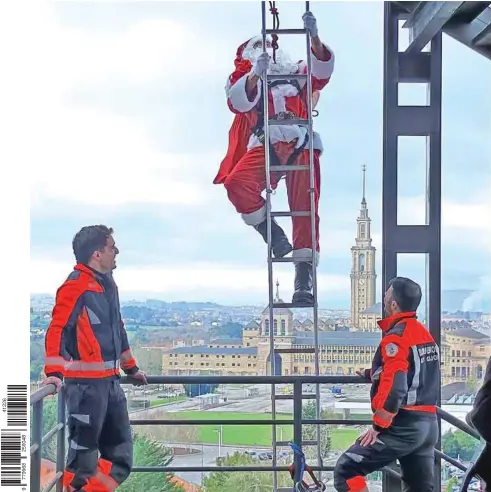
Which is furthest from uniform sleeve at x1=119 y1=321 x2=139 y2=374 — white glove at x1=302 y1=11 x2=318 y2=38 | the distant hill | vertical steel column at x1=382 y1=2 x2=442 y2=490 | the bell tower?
white glove at x1=302 y1=11 x2=318 y2=38

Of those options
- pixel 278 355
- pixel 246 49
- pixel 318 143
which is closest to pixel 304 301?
pixel 278 355

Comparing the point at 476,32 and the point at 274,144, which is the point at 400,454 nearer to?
the point at 274,144

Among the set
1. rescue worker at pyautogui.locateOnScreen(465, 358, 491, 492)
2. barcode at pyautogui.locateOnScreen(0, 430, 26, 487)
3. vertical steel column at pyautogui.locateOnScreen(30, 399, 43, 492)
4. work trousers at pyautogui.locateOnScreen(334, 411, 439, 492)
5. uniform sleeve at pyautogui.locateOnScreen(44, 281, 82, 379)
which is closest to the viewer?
rescue worker at pyautogui.locateOnScreen(465, 358, 491, 492)

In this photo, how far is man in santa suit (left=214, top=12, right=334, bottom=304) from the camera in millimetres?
A: 1995

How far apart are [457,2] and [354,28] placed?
239 millimetres

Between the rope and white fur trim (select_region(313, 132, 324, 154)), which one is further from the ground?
the rope

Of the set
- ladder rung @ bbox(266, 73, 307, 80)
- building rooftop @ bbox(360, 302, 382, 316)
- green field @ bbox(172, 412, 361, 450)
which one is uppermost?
ladder rung @ bbox(266, 73, 307, 80)

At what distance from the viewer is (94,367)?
200 centimetres

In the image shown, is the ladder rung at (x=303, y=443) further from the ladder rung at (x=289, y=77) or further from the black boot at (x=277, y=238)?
the ladder rung at (x=289, y=77)

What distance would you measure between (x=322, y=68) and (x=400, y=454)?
96 centimetres

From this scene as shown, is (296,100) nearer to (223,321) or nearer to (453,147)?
(453,147)

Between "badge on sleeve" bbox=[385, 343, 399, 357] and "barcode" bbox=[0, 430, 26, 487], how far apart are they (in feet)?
2.97

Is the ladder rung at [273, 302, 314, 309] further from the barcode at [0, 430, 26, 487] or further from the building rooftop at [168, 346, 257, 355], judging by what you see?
the barcode at [0, 430, 26, 487]

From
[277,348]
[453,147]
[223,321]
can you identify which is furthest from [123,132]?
[453,147]
